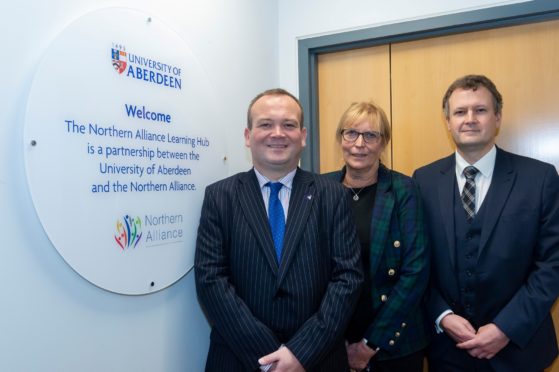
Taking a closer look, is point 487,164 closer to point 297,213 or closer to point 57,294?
point 297,213

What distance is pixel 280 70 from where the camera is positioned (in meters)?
2.29

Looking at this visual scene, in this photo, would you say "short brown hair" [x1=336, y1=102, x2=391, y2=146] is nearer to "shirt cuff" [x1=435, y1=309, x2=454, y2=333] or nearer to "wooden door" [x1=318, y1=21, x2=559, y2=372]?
"wooden door" [x1=318, y1=21, x2=559, y2=372]

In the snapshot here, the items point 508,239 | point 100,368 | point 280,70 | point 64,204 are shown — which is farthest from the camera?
point 280,70

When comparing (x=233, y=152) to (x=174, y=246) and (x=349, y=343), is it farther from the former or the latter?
(x=349, y=343)

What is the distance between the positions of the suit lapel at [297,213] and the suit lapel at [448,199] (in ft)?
1.81

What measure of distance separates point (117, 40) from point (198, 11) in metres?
0.48

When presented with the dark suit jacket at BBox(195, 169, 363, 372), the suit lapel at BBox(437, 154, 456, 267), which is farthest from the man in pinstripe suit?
the suit lapel at BBox(437, 154, 456, 267)

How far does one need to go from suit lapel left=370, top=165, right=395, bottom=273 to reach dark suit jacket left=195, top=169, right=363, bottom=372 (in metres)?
0.17

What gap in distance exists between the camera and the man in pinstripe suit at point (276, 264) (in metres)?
1.28

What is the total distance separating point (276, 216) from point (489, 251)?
2.59 ft

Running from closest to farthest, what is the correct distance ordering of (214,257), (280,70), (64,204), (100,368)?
(64,204) → (100,368) → (214,257) → (280,70)

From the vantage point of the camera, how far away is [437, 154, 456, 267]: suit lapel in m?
1.57

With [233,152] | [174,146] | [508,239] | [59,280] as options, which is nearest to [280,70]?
[233,152]

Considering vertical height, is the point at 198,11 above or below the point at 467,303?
above
